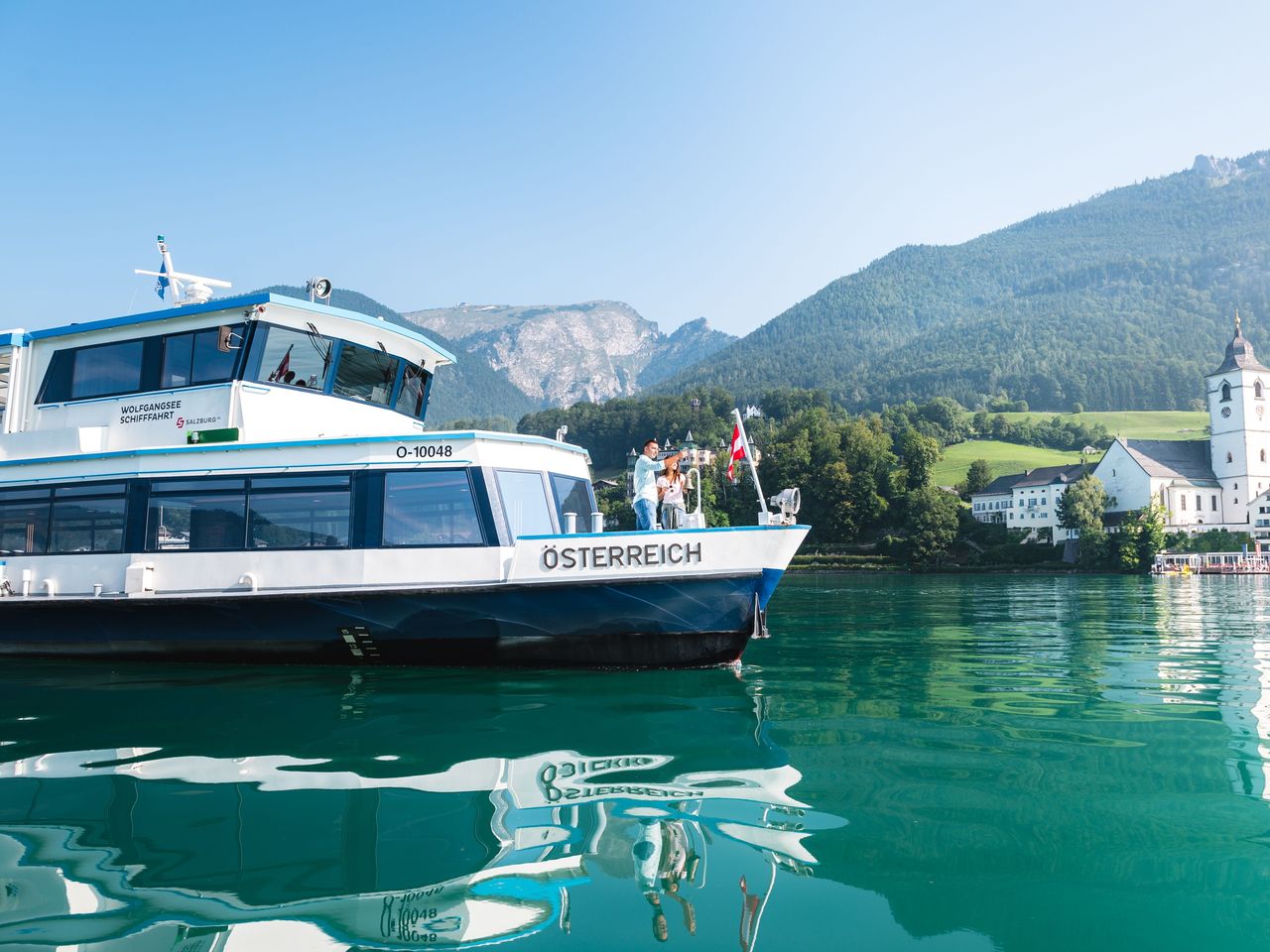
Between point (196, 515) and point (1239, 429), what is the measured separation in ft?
341

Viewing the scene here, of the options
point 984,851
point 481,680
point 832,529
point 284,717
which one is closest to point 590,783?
point 984,851

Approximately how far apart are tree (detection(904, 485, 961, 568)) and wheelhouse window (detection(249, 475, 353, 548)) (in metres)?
67.5

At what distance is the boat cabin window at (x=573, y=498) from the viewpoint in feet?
37.9

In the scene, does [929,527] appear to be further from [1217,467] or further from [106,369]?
[106,369]

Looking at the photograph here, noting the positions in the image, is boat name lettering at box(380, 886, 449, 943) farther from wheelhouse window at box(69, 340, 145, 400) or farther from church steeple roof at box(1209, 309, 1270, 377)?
church steeple roof at box(1209, 309, 1270, 377)

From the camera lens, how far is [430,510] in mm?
10750

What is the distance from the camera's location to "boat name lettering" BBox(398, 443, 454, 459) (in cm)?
1066

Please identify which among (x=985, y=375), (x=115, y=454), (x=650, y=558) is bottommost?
(x=650, y=558)

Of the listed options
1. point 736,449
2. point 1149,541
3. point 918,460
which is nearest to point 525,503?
point 736,449

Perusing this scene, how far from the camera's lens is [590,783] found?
589cm

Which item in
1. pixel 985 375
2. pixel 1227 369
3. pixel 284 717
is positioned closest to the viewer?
pixel 284 717

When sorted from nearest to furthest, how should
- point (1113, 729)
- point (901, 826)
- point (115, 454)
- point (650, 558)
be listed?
point (901, 826), point (1113, 729), point (650, 558), point (115, 454)

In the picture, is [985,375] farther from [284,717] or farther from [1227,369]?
[284,717]

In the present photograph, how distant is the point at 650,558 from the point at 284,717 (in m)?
4.20
